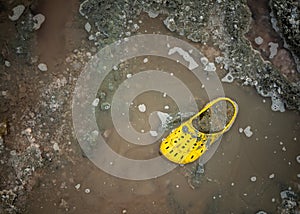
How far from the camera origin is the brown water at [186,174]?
1946mm

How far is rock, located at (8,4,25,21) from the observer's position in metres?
1.99

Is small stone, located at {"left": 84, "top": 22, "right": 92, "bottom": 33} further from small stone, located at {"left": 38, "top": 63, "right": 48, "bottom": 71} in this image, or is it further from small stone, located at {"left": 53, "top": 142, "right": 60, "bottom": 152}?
small stone, located at {"left": 53, "top": 142, "right": 60, "bottom": 152}

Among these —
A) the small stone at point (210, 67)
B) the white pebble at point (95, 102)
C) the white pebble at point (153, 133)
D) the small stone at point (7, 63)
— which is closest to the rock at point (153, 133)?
the white pebble at point (153, 133)

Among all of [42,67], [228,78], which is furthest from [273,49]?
[42,67]

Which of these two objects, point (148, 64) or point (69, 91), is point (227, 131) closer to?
point (148, 64)

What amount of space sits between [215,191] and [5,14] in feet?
4.02

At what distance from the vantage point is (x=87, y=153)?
1.97 meters

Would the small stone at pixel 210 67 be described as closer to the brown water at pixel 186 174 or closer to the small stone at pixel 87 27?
the brown water at pixel 186 174

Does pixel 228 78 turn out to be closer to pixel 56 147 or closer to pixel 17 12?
pixel 56 147

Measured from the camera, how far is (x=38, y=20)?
2.03m

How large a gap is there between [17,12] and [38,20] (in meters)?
0.10

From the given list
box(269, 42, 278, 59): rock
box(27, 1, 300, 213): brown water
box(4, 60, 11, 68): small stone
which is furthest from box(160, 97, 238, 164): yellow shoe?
box(4, 60, 11, 68): small stone

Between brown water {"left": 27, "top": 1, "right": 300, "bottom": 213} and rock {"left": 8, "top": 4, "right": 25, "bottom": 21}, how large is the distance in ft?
0.37

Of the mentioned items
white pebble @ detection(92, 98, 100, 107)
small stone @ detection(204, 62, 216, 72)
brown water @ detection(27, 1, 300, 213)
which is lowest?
brown water @ detection(27, 1, 300, 213)
